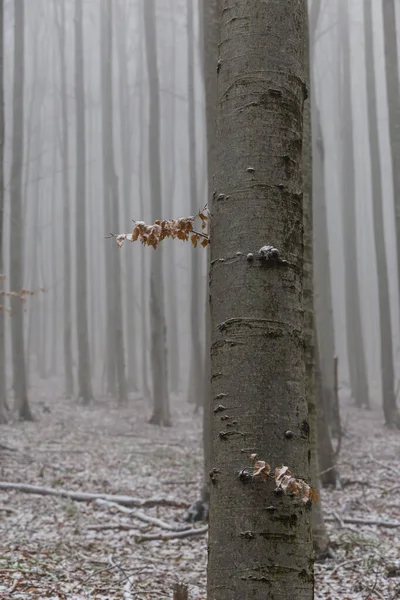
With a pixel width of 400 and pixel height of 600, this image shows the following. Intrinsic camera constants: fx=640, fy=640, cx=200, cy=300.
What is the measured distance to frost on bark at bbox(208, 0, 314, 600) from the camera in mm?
1673

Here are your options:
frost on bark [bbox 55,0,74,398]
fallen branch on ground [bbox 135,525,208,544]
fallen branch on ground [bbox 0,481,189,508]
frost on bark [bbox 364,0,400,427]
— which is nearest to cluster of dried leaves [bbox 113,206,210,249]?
fallen branch on ground [bbox 135,525,208,544]

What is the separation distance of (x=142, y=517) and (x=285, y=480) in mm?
5125

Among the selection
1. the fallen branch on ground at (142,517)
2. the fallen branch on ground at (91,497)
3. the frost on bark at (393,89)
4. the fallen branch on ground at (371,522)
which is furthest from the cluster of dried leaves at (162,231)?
the frost on bark at (393,89)

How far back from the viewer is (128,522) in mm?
6344

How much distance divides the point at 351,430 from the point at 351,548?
9.24 meters

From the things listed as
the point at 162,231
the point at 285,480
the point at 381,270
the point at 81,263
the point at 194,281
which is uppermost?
the point at 81,263

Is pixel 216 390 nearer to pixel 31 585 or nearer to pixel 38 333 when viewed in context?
pixel 31 585

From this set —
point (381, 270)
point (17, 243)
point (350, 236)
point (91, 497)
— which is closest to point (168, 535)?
point (91, 497)

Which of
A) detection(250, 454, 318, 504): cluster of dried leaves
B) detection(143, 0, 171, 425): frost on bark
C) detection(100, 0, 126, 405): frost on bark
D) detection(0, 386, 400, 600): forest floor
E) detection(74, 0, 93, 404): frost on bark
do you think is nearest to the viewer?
detection(250, 454, 318, 504): cluster of dried leaves

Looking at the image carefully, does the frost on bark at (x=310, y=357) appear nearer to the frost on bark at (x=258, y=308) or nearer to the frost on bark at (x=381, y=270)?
the frost on bark at (x=258, y=308)

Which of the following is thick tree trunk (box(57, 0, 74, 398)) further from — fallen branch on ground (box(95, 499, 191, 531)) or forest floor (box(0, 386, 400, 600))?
fallen branch on ground (box(95, 499, 191, 531))

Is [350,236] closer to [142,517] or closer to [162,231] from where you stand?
[142,517]

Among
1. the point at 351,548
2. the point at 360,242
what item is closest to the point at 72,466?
the point at 351,548

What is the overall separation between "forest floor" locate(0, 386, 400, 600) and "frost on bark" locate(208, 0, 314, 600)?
2550 millimetres
